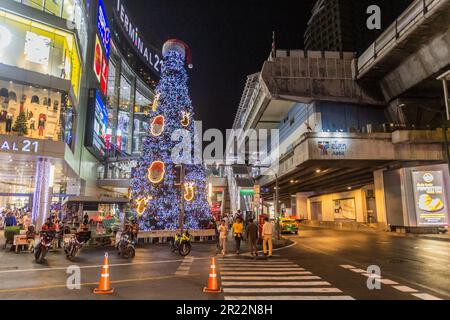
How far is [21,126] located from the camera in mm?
24094

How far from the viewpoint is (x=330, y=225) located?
54406mm

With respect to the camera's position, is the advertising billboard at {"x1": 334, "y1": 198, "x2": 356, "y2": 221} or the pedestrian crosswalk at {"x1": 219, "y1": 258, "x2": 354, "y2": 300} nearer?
the pedestrian crosswalk at {"x1": 219, "y1": 258, "x2": 354, "y2": 300}

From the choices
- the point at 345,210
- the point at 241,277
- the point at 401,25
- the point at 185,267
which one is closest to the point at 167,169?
the point at 185,267

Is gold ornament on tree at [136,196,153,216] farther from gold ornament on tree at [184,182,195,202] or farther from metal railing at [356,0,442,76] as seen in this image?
metal railing at [356,0,442,76]

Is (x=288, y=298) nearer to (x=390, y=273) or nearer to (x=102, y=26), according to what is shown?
(x=390, y=273)

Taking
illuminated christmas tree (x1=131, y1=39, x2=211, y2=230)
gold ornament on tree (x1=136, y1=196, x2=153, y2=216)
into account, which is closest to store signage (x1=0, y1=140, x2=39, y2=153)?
illuminated christmas tree (x1=131, y1=39, x2=211, y2=230)

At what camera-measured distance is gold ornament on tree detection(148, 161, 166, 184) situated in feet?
78.2

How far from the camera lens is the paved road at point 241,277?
8352mm

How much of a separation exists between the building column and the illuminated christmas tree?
6021 mm

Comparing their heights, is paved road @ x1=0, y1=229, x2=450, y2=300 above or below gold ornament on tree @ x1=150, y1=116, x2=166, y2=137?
below

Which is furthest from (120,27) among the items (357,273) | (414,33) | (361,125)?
(357,273)

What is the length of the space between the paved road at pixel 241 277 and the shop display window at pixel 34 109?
39.1 ft
